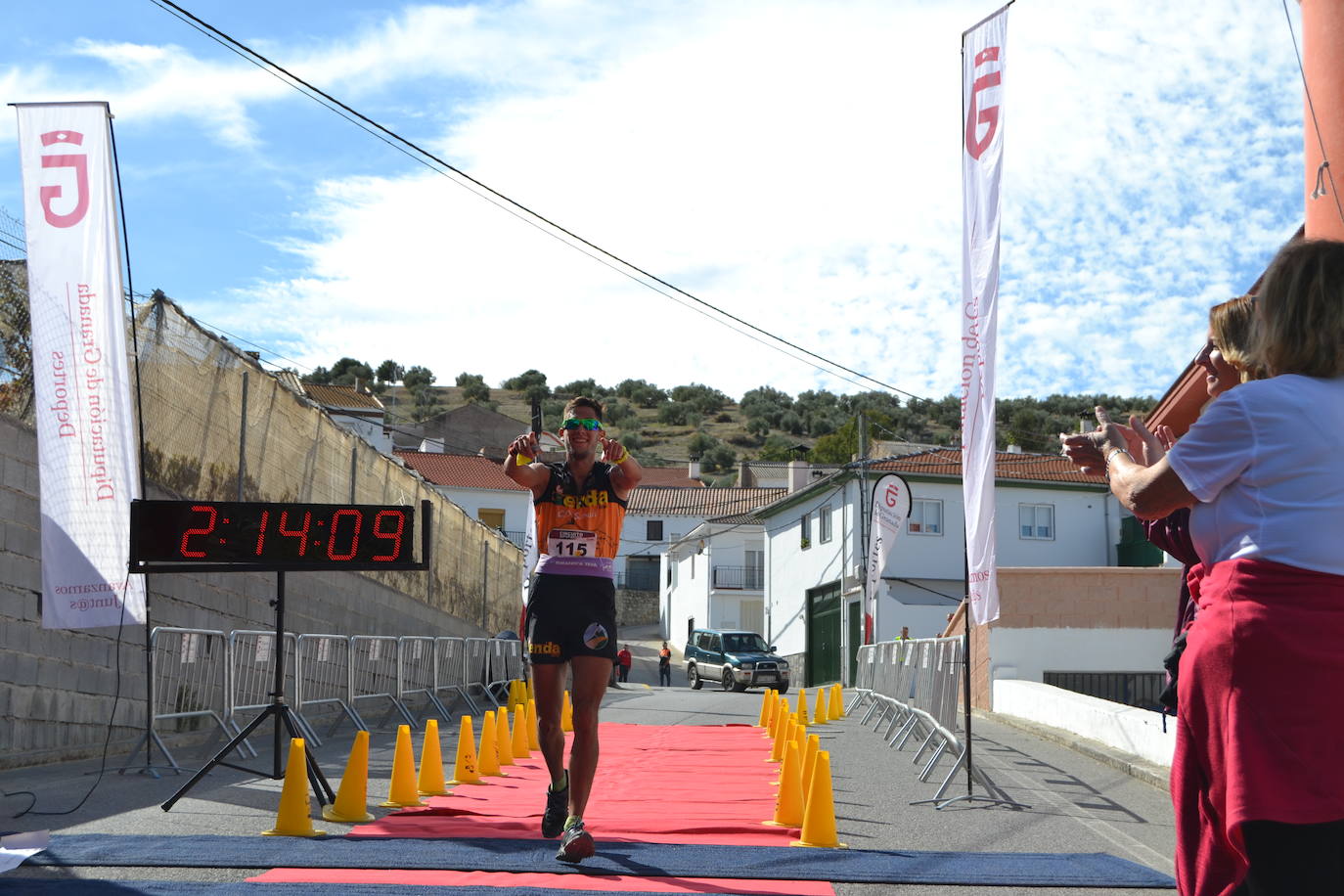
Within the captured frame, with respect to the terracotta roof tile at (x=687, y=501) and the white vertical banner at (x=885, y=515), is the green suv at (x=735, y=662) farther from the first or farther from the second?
the terracotta roof tile at (x=687, y=501)

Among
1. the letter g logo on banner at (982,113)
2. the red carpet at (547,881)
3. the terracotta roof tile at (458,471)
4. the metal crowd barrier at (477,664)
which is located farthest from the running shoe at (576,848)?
the terracotta roof tile at (458,471)

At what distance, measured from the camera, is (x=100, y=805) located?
24.8ft

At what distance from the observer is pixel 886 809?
835 cm

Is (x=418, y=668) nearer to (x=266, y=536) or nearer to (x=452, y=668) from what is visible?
(x=452, y=668)

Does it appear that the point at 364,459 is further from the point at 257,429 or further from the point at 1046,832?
the point at 1046,832

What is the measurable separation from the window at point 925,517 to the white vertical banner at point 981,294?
3260 cm

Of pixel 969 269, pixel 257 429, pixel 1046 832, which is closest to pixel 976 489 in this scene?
pixel 969 269

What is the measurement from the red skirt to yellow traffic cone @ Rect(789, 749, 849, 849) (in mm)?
3469

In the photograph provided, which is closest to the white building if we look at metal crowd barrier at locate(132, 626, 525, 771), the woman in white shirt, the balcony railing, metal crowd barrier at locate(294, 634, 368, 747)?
the balcony railing

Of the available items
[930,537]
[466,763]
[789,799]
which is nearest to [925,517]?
[930,537]

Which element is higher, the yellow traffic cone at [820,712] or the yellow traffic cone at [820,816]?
the yellow traffic cone at [820,816]

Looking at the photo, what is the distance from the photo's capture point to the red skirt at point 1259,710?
2.68 m

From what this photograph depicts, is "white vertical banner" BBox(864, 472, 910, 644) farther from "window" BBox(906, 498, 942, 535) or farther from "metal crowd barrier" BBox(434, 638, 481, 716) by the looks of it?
"window" BBox(906, 498, 942, 535)

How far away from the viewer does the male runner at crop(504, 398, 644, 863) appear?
6.03m
